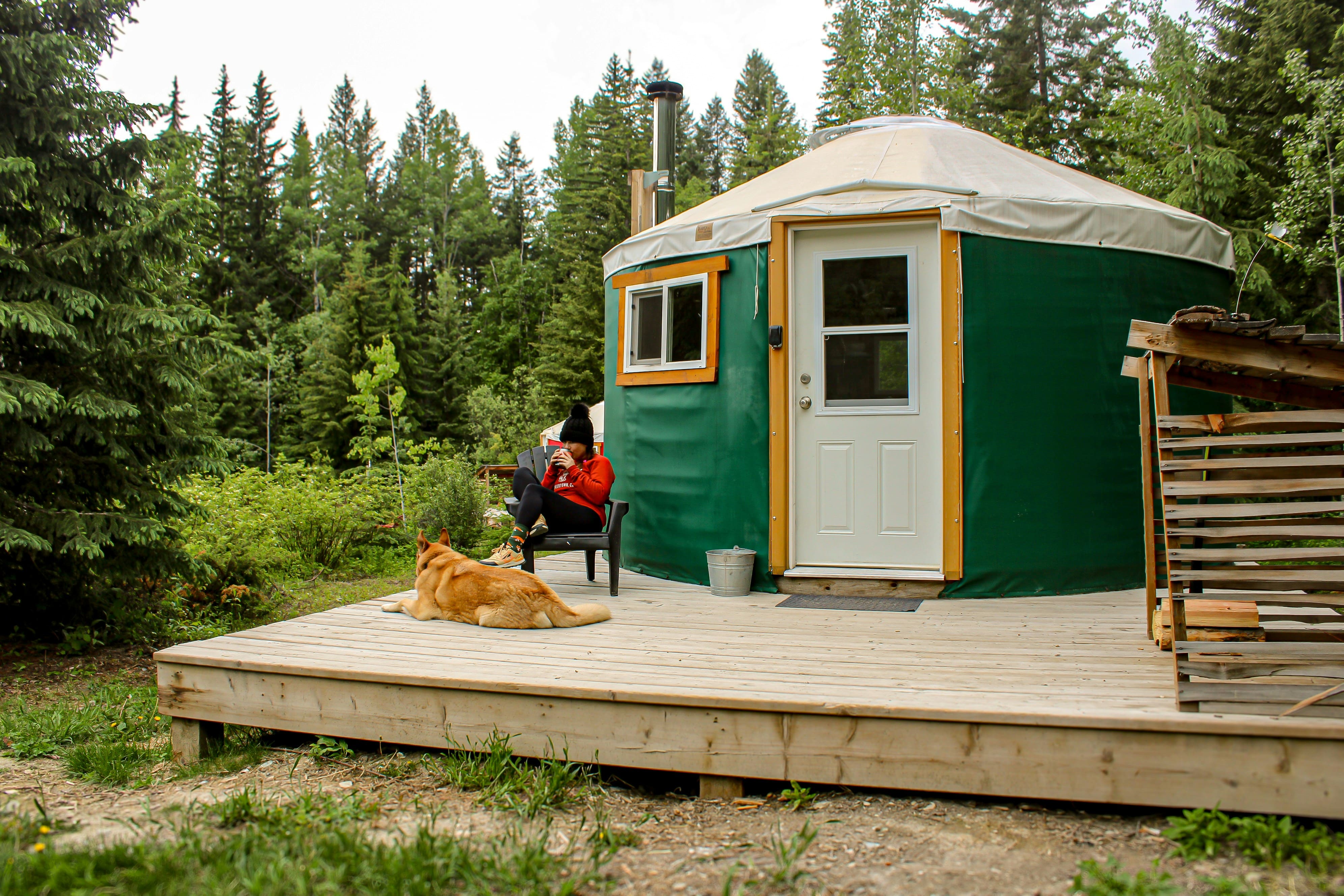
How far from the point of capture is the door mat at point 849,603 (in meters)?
3.99

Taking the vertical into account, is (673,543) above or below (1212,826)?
above

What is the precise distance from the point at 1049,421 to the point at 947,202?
1212 millimetres

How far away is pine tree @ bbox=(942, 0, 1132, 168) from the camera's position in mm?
16984

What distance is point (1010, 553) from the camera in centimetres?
429

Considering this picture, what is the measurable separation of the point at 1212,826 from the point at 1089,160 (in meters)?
17.6

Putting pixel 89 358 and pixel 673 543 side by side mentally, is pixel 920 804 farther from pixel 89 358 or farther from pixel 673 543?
pixel 89 358

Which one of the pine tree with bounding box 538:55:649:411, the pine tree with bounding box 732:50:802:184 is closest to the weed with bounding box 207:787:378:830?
the pine tree with bounding box 538:55:649:411

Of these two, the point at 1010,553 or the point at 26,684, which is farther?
the point at 1010,553

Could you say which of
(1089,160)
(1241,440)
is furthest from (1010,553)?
(1089,160)

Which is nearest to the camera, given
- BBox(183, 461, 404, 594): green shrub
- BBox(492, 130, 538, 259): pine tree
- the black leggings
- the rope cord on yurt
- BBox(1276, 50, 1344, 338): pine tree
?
the black leggings

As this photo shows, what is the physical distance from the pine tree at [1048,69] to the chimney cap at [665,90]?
1228 centimetres

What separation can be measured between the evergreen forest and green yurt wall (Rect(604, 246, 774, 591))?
2224mm

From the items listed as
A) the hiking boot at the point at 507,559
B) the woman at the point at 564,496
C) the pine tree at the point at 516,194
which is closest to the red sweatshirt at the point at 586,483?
the woman at the point at 564,496

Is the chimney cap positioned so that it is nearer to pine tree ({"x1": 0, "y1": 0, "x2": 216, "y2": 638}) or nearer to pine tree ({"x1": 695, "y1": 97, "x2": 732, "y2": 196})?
pine tree ({"x1": 0, "y1": 0, "x2": 216, "y2": 638})
